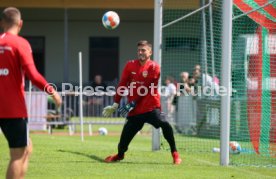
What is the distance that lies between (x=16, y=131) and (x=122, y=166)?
138 inches

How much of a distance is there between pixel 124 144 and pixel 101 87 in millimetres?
12073

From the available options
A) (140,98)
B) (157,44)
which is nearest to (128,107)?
(140,98)

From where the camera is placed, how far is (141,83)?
37.3ft

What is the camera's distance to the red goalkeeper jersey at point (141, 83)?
1138 centimetres

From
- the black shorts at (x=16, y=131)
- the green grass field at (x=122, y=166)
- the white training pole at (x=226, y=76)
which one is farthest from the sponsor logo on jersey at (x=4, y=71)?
the white training pole at (x=226, y=76)

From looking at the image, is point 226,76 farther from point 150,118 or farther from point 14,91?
point 14,91

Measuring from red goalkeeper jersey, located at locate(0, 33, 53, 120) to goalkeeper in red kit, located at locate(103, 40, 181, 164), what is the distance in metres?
4.05

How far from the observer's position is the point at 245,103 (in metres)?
13.5

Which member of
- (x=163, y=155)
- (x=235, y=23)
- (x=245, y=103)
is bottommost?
(x=163, y=155)

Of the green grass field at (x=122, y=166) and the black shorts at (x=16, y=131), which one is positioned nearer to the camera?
the black shorts at (x=16, y=131)

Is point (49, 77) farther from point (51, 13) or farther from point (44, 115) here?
point (44, 115)

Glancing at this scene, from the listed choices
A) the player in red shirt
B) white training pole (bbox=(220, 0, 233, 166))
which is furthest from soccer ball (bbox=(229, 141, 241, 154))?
the player in red shirt

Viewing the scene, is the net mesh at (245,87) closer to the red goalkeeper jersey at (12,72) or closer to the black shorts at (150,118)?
the black shorts at (150,118)

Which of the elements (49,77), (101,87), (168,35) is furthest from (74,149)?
(49,77)
